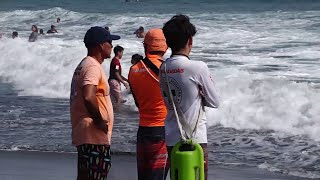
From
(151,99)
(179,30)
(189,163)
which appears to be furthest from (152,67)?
(189,163)

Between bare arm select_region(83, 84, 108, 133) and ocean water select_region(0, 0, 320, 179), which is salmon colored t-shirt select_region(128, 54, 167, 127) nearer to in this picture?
bare arm select_region(83, 84, 108, 133)

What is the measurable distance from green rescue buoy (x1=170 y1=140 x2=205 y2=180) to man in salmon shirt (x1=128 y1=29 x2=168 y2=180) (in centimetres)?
128

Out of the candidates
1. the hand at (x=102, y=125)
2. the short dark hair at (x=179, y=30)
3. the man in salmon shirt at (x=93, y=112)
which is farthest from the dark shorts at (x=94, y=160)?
the short dark hair at (x=179, y=30)

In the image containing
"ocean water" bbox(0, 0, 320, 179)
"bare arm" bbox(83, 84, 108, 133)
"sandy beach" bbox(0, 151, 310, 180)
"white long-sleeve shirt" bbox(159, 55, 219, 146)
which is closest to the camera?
"white long-sleeve shirt" bbox(159, 55, 219, 146)

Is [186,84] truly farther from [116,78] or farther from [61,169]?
[116,78]

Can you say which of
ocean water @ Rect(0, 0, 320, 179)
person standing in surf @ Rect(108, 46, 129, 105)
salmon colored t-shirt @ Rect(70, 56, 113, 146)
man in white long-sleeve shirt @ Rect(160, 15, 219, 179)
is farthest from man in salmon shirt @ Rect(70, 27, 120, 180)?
person standing in surf @ Rect(108, 46, 129, 105)

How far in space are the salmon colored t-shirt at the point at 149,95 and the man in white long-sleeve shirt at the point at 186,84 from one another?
85cm

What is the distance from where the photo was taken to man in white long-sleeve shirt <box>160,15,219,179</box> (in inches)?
198

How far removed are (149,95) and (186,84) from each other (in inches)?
39.2

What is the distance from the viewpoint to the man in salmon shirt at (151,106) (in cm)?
600

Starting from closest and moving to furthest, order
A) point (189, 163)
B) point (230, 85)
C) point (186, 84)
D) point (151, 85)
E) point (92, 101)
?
1. point (189, 163)
2. point (186, 84)
3. point (92, 101)
4. point (151, 85)
5. point (230, 85)

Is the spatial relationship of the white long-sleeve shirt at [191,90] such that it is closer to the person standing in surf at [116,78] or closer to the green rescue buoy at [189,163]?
the green rescue buoy at [189,163]

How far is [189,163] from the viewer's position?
185 inches

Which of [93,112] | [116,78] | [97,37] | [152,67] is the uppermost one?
[97,37]
